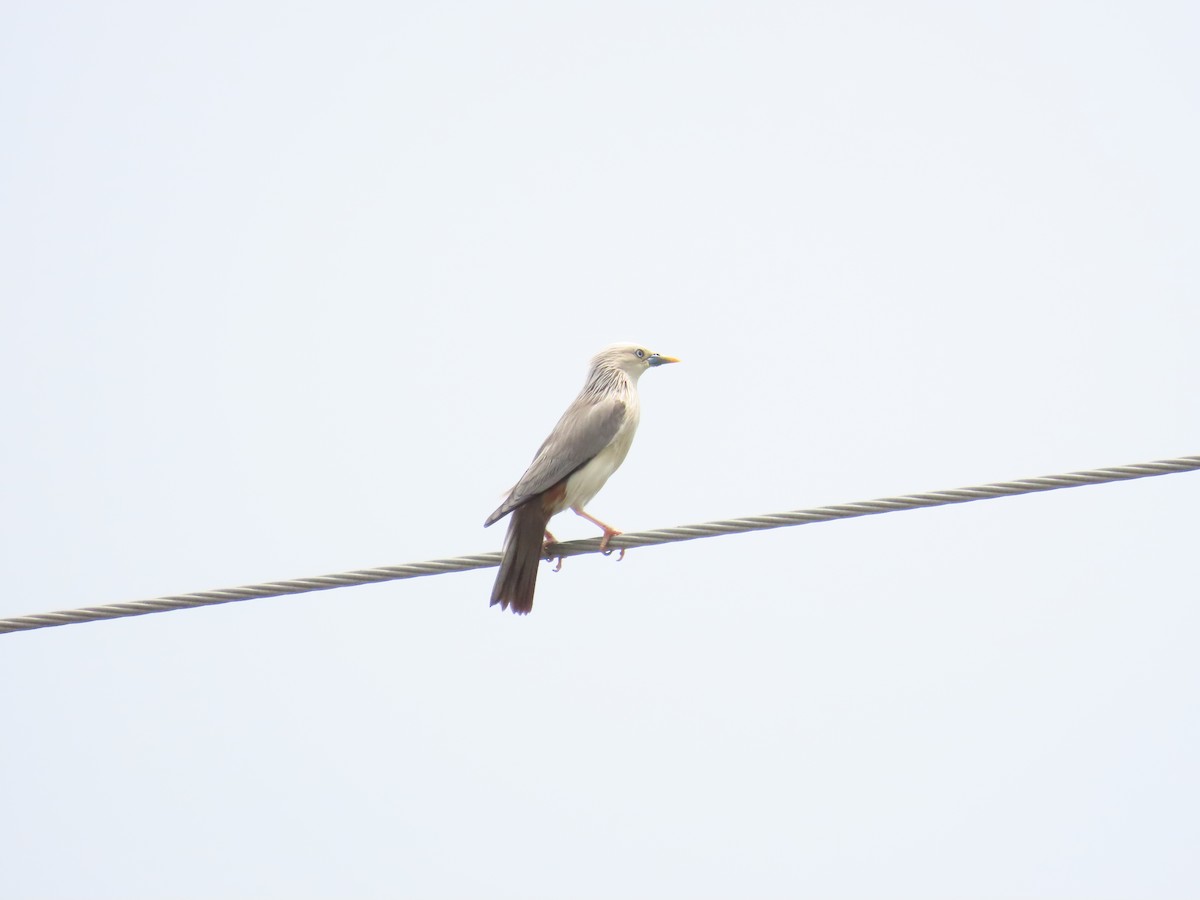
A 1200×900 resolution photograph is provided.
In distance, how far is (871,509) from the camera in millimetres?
5590

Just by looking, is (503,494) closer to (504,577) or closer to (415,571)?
(504,577)

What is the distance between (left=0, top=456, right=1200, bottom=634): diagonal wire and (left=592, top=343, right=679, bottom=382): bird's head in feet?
10.1

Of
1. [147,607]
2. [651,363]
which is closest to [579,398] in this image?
[651,363]

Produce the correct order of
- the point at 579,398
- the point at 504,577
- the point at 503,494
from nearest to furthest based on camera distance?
1. the point at 504,577
2. the point at 503,494
3. the point at 579,398

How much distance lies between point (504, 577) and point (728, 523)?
70.3 inches

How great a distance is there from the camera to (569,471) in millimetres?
7590

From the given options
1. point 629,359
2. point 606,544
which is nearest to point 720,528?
point 606,544

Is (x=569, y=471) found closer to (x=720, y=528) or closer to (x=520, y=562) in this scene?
(x=520, y=562)

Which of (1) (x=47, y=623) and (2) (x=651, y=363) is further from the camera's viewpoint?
(2) (x=651, y=363)

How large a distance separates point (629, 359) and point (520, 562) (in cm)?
206

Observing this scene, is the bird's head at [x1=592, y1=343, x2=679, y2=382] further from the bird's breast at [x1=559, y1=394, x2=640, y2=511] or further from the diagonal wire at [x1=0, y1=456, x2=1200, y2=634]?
the diagonal wire at [x1=0, y1=456, x2=1200, y2=634]

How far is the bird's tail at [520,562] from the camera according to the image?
7.10 meters

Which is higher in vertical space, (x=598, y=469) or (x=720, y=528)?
(x=598, y=469)

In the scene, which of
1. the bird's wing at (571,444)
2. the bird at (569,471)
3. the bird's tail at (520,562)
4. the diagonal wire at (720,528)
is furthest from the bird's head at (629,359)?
the diagonal wire at (720,528)
